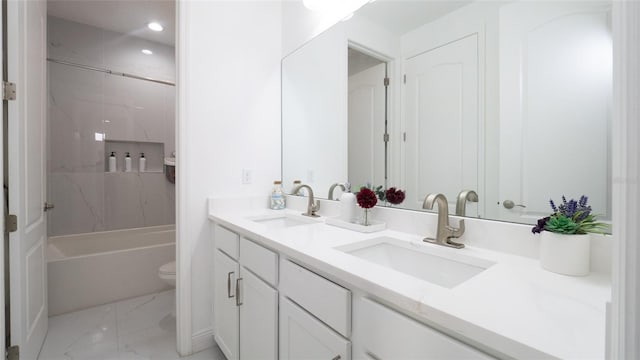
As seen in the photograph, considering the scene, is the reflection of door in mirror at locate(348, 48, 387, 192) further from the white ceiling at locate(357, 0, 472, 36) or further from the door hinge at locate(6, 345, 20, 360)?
the door hinge at locate(6, 345, 20, 360)

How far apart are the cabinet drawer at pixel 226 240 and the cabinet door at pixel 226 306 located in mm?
34

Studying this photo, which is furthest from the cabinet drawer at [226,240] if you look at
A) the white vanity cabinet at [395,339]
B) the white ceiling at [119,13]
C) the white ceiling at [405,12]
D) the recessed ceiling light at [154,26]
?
the recessed ceiling light at [154,26]

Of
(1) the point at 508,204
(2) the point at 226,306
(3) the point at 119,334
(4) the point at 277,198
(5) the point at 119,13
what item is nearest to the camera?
(1) the point at 508,204

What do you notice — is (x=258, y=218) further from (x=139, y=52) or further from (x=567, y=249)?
(x=139, y=52)

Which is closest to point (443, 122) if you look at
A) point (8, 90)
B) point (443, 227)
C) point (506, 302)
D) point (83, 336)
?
point (443, 227)

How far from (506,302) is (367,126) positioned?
1.02 meters

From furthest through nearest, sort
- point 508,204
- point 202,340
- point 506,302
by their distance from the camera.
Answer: point 202,340, point 508,204, point 506,302

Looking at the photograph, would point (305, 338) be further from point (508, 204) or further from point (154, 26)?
point (154, 26)

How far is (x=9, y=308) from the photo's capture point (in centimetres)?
130

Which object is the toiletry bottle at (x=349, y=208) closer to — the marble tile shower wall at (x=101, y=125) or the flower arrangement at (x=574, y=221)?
the flower arrangement at (x=574, y=221)

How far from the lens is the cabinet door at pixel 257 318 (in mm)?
1028

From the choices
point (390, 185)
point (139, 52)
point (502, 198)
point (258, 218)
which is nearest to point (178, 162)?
point (258, 218)

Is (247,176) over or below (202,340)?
over

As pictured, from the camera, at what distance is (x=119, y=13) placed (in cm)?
260
